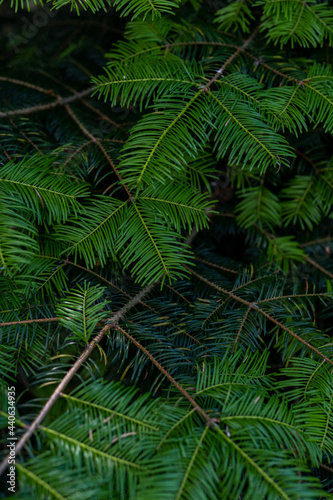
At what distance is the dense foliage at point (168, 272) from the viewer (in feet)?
1.60

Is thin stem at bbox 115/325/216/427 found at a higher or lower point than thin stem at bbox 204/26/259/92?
lower

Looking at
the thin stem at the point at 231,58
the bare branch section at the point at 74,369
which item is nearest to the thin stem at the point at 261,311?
the bare branch section at the point at 74,369

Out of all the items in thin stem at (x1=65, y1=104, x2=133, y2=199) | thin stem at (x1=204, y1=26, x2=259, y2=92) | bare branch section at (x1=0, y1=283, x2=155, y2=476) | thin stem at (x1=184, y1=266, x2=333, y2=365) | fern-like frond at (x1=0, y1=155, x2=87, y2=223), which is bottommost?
bare branch section at (x1=0, y1=283, x2=155, y2=476)

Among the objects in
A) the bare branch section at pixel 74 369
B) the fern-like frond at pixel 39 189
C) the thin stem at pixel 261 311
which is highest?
the fern-like frond at pixel 39 189

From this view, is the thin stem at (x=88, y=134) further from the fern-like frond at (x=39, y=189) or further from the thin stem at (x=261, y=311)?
the thin stem at (x=261, y=311)

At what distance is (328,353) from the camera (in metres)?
0.69

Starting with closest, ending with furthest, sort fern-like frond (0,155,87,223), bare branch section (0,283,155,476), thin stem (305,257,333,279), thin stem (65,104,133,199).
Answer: bare branch section (0,283,155,476) → fern-like frond (0,155,87,223) → thin stem (65,104,133,199) → thin stem (305,257,333,279)

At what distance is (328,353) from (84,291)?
1.46ft

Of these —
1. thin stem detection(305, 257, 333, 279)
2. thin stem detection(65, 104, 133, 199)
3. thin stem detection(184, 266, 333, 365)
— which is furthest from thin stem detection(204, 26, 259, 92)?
thin stem detection(305, 257, 333, 279)

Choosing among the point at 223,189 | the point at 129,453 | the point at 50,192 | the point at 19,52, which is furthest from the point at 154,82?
the point at 19,52

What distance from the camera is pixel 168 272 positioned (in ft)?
2.19

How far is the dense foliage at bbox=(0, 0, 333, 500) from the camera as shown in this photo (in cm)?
49

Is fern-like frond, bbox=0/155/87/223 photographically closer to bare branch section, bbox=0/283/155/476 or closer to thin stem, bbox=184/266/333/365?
bare branch section, bbox=0/283/155/476

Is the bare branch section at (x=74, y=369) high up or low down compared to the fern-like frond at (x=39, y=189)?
down
